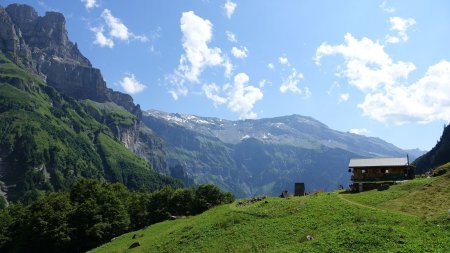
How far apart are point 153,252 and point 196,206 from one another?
49.5 metres

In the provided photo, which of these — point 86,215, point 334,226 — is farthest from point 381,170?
point 86,215

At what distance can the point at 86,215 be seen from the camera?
104 meters

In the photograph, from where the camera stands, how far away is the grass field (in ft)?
146

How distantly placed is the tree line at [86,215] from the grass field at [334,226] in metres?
26.6

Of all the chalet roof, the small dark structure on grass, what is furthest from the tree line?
the small dark structure on grass

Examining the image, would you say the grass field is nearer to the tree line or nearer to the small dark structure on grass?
the small dark structure on grass

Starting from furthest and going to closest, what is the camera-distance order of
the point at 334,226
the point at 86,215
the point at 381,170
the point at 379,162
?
the point at 86,215, the point at 379,162, the point at 381,170, the point at 334,226

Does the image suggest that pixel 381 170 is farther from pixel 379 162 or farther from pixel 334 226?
pixel 334 226

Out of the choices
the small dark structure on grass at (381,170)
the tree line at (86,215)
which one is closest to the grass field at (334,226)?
the small dark structure on grass at (381,170)

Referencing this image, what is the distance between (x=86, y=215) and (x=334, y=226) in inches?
2789

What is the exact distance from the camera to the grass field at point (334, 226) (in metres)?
44.5

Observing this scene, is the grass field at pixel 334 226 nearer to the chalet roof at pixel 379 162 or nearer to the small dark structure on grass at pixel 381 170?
the small dark structure on grass at pixel 381 170

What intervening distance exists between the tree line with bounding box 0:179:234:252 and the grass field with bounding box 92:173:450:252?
87.3 ft

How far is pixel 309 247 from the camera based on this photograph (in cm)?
4638
